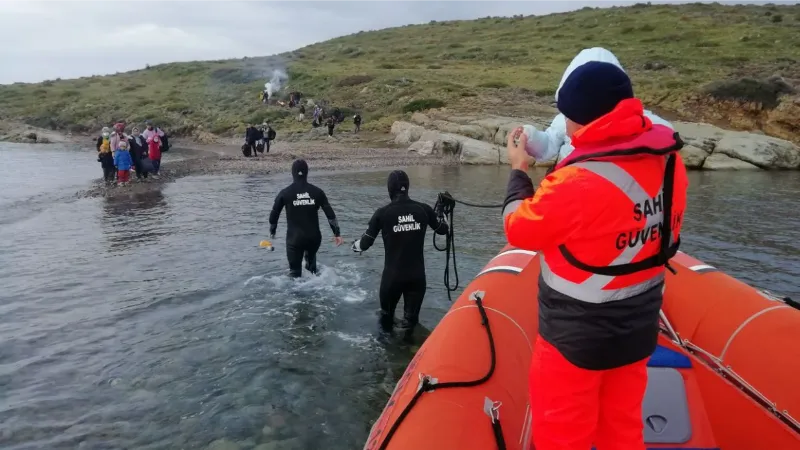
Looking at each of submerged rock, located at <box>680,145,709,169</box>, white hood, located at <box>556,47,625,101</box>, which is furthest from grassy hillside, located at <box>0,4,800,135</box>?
white hood, located at <box>556,47,625,101</box>

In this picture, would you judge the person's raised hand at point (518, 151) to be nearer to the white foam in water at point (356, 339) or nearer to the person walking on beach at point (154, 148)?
the white foam in water at point (356, 339)

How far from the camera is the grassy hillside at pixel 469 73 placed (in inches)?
1364

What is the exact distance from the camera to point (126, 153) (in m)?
17.6

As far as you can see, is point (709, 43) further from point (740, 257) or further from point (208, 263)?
point (208, 263)

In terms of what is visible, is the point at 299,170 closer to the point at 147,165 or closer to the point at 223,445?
the point at 223,445

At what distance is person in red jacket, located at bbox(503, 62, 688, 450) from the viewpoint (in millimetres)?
2207

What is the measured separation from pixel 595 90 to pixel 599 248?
2.11ft

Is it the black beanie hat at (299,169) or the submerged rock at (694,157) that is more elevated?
the black beanie hat at (299,169)

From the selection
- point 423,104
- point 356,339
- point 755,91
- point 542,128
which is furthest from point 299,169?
point 755,91

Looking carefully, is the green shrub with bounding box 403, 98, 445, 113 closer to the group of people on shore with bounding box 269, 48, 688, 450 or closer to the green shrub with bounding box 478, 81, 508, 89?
the green shrub with bounding box 478, 81, 508, 89

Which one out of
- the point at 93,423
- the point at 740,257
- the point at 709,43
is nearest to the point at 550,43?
the point at 709,43

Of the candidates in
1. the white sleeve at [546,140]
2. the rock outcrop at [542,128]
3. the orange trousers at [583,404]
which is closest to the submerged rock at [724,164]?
the rock outcrop at [542,128]

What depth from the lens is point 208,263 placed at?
981 cm

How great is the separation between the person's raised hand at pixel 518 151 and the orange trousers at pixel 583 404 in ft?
2.78
